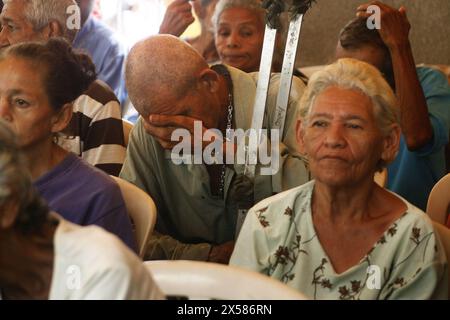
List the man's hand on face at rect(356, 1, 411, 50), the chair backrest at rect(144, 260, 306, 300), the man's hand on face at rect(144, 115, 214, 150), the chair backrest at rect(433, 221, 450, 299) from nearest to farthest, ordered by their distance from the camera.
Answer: the chair backrest at rect(144, 260, 306, 300) → the chair backrest at rect(433, 221, 450, 299) → the man's hand on face at rect(144, 115, 214, 150) → the man's hand on face at rect(356, 1, 411, 50)

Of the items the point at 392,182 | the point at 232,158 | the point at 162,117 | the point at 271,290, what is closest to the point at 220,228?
the point at 232,158

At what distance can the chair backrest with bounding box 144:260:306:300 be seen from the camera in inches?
64.7

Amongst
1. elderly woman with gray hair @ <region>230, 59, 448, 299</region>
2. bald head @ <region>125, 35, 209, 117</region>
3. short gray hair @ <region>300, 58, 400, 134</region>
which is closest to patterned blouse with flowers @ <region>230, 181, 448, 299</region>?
elderly woman with gray hair @ <region>230, 59, 448, 299</region>

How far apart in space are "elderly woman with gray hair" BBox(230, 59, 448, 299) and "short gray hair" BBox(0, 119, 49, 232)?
71cm

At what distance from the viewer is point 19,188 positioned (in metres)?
1.45

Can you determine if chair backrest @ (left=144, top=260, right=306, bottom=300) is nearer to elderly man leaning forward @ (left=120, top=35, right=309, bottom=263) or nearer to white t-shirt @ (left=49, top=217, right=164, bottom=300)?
white t-shirt @ (left=49, top=217, right=164, bottom=300)

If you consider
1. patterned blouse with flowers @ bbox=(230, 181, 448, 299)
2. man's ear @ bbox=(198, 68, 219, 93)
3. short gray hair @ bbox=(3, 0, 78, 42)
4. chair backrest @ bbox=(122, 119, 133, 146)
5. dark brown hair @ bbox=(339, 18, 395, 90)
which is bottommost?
patterned blouse with flowers @ bbox=(230, 181, 448, 299)

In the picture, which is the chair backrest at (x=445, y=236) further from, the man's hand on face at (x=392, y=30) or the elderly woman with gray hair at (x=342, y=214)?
the man's hand on face at (x=392, y=30)

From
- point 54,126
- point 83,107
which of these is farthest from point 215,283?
point 83,107

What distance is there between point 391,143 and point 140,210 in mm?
629

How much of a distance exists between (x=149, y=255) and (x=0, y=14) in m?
1.00

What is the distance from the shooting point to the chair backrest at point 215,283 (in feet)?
5.39

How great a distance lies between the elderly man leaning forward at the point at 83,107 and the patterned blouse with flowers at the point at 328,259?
861 millimetres
